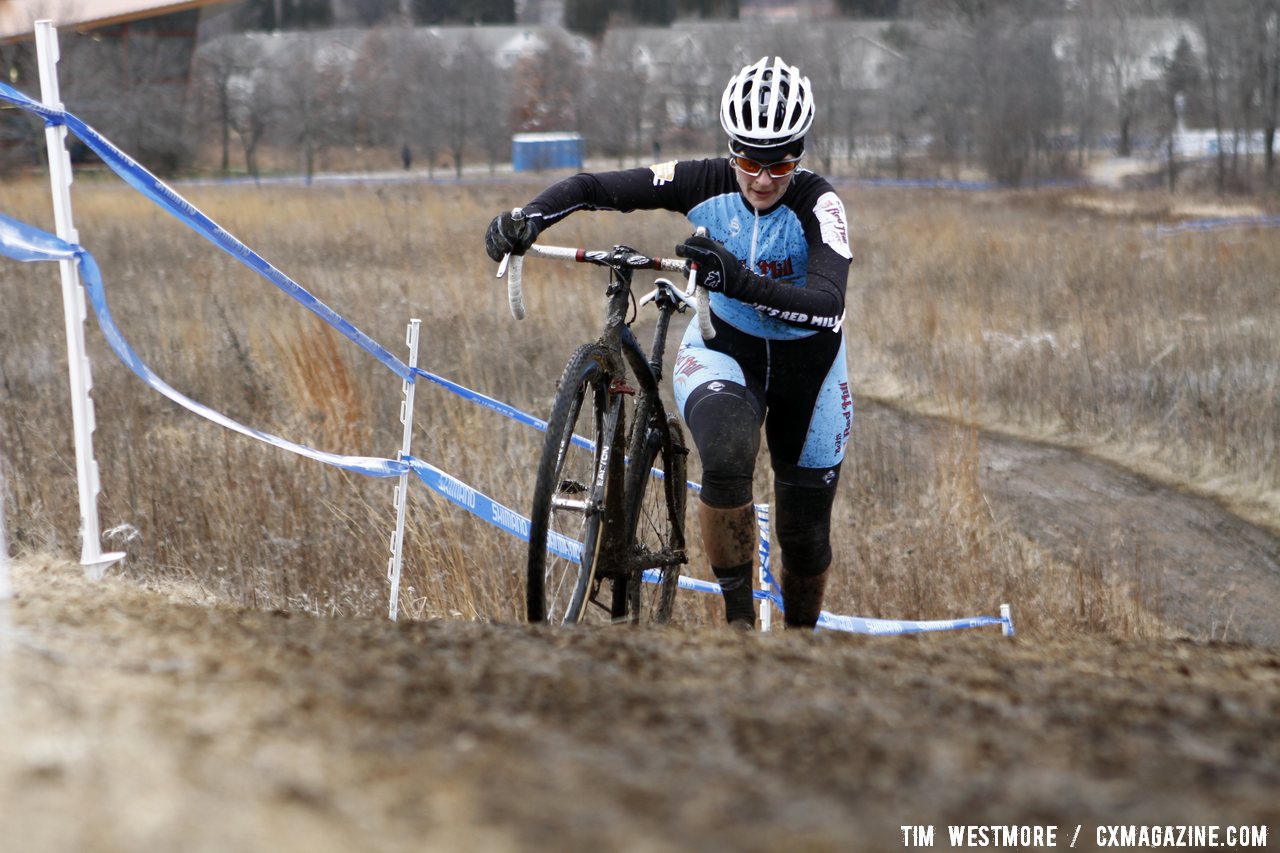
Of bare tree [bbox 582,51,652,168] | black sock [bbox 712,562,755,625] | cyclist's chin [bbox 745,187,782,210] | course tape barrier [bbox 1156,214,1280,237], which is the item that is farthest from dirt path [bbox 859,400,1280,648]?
bare tree [bbox 582,51,652,168]

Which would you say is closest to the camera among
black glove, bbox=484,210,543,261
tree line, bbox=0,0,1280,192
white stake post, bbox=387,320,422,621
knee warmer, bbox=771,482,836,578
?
black glove, bbox=484,210,543,261

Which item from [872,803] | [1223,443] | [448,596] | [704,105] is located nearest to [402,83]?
[704,105]

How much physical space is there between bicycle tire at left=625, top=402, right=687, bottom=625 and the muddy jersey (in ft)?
1.72

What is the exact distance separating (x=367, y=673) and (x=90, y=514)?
180cm

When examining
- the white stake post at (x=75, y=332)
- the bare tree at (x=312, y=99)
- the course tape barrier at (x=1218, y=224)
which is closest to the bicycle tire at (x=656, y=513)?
the white stake post at (x=75, y=332)

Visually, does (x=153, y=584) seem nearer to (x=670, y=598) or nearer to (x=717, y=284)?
(x=670, y=598)

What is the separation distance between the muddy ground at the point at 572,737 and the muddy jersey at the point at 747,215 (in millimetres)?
1786

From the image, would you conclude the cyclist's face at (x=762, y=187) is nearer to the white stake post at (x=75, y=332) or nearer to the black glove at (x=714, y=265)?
the black glove at (x=714, y=265)

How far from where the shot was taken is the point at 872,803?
1900mm

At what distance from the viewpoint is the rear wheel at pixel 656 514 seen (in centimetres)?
446

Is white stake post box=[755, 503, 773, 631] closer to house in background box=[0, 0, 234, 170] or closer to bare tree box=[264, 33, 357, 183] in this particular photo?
house in background box=[0, 0, 234, 170]

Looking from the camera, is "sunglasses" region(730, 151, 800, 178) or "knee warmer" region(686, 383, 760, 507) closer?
"knee warmer" region(686, 383, 760, 507)

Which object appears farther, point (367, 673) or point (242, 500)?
point (242, 500)

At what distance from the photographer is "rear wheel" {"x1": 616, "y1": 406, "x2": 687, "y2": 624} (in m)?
4.46
